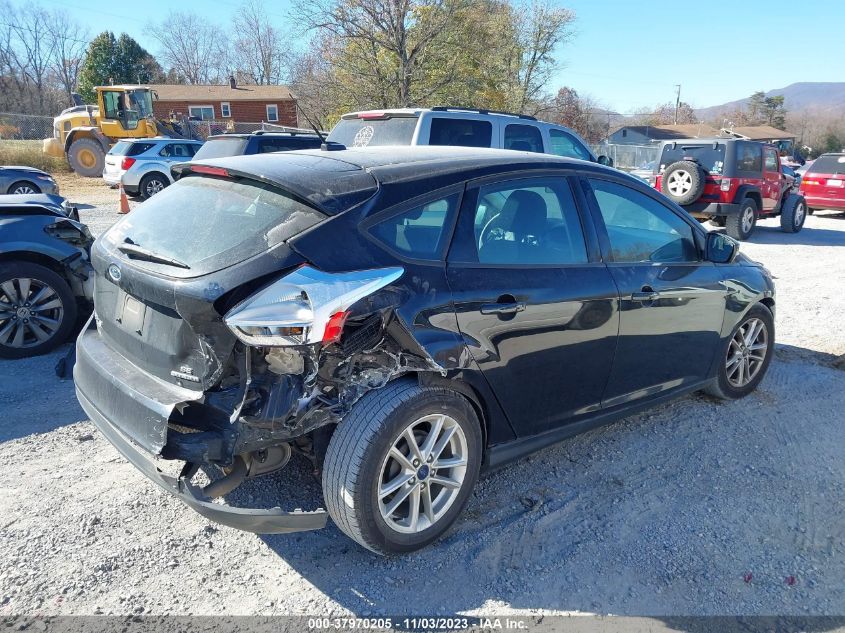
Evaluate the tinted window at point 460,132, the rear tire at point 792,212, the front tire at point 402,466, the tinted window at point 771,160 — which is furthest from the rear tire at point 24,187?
the rear tire at point 792,212

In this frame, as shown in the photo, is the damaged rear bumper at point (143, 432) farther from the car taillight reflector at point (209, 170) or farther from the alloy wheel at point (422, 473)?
the car taillight reflector at point (209, 170)

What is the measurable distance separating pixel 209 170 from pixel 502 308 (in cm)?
160

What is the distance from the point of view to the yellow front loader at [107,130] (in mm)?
24828

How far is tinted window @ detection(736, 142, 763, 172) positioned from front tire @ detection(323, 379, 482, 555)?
12393 mm

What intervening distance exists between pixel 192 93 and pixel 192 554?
5168cm

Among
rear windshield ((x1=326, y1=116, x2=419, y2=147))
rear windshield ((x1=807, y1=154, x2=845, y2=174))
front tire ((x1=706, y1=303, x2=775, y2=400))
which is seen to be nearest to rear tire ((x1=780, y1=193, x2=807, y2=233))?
rear windshield ((x1=807, y1=154, x2=845, y2=174))

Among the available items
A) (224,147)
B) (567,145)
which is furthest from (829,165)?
(224,147)

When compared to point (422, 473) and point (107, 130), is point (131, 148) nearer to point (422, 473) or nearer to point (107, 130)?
point (107, 130)

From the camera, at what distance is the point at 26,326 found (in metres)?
5.12

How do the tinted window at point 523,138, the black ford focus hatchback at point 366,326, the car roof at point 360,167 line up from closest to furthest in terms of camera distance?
A: the black ford focus hatchback at point 366,326 < the car roof at point 360,167 < the tinted window at point 523,138

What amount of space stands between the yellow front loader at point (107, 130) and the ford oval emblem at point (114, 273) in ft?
80.9

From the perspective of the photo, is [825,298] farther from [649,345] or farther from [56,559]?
[56,559]

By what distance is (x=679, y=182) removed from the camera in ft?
43.5

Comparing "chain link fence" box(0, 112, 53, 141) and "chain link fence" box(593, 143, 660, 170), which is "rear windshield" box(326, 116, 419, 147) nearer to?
"chain link fence" box(593, 143, 660, 170)
